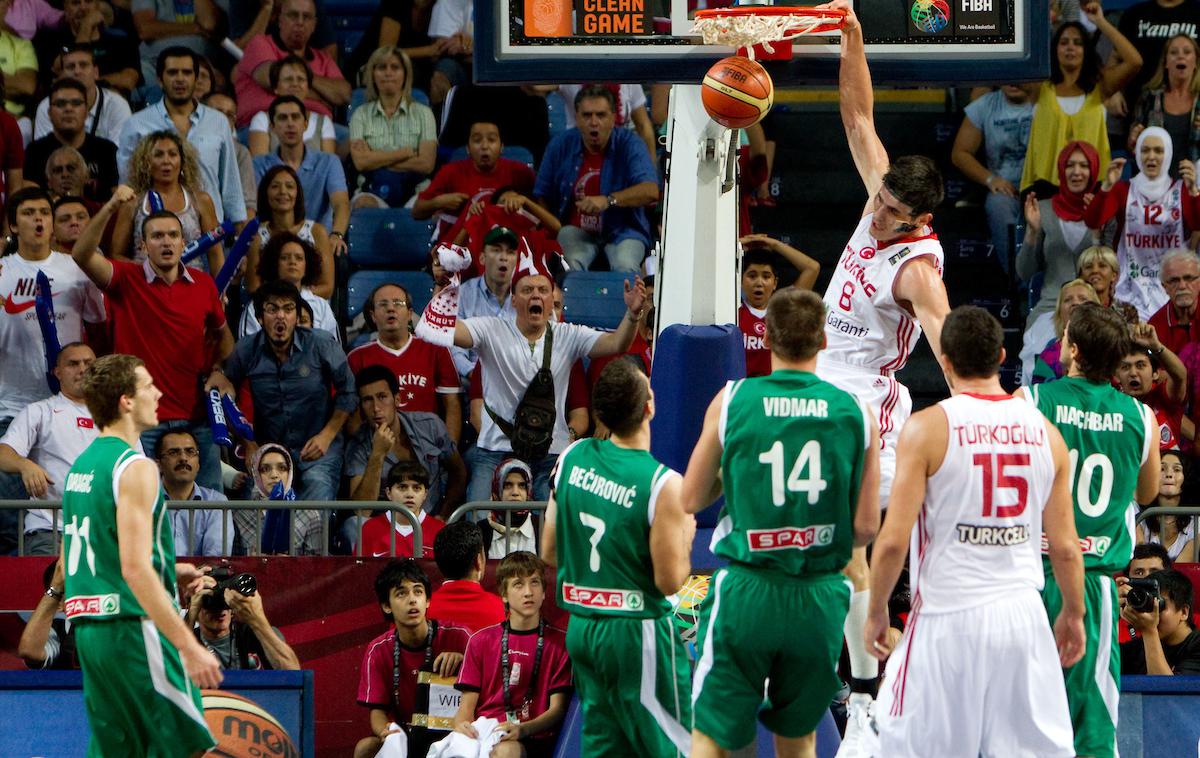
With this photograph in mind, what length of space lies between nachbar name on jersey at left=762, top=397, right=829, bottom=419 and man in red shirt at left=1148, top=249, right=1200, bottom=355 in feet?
22.8

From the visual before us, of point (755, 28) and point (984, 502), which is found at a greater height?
point (755, 28)

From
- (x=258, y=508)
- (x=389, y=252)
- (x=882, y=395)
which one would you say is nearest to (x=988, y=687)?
(x=882, y=395)

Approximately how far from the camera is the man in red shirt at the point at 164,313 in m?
12.1

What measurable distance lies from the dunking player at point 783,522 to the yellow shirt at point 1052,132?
26.7 feet

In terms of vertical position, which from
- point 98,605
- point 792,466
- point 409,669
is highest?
point 792,466

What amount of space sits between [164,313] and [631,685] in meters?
6.11

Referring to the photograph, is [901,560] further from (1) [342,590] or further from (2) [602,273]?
(2) [602,273]

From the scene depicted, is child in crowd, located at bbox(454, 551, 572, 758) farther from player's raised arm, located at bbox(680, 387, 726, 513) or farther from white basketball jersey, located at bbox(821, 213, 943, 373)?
player's raised arm, located at bbox(680, 387, 726, 513)

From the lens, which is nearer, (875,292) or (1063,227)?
(875,292)

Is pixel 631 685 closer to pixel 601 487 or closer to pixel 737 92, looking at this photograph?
pixel 601 487

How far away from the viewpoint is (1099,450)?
7.26 m

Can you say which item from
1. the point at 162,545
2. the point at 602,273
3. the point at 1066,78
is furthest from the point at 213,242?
the point at 1066,78

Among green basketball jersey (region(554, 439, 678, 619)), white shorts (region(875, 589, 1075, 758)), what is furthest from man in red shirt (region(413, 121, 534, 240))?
white shorts (region(875, 589, 1075, 758))

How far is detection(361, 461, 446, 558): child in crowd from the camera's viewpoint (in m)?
10.7
